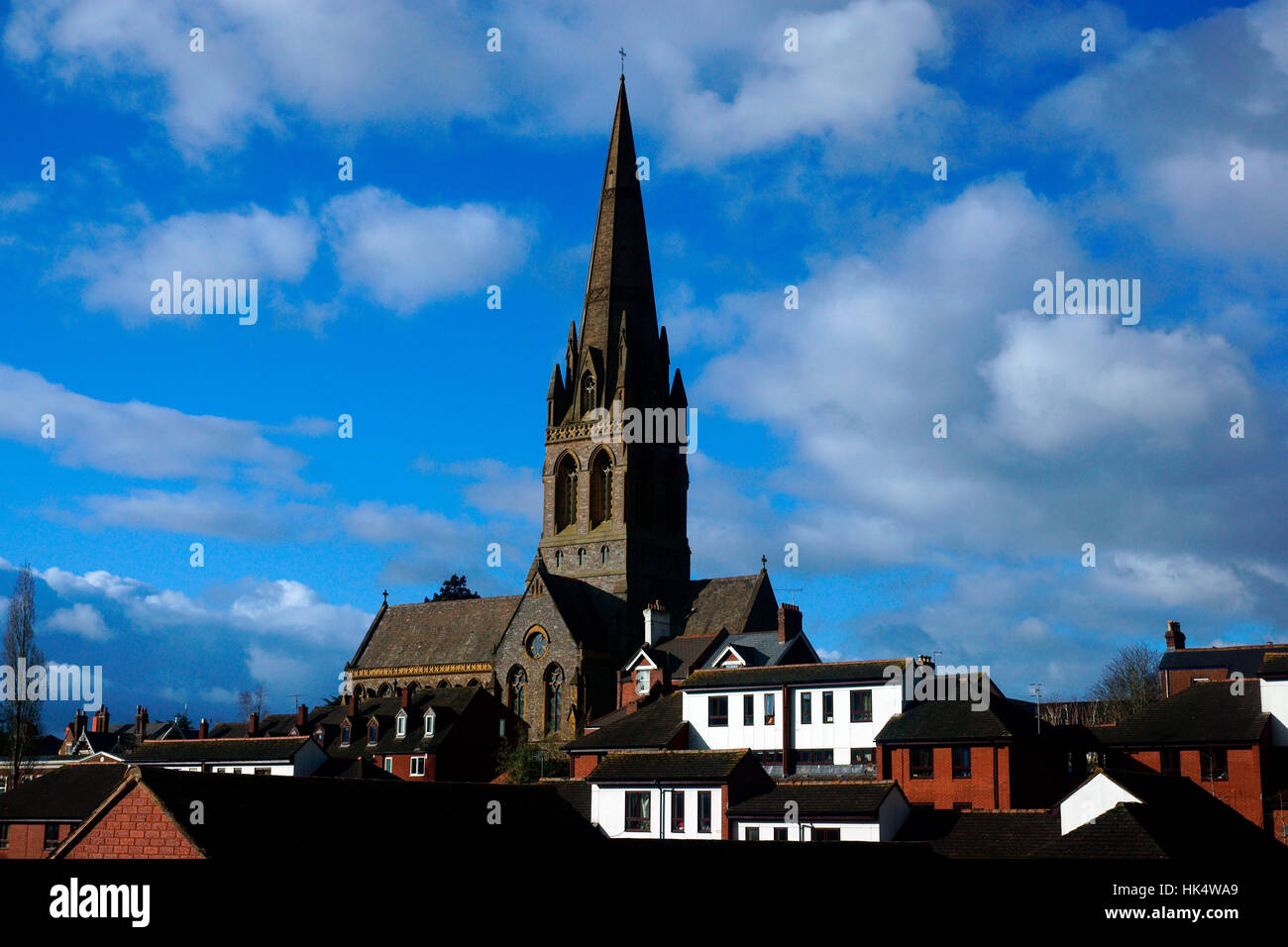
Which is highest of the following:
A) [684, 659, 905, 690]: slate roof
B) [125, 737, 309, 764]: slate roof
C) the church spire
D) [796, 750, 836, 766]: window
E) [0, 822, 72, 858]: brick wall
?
the church spire

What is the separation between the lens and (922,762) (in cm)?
5228

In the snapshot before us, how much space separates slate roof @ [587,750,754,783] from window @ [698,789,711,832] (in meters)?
0.59

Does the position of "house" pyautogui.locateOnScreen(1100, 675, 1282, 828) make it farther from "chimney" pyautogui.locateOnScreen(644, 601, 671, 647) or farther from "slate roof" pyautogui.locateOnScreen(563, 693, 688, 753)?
"chimney" pyautogui.locateOnScreen(644, 601, 671, 647)

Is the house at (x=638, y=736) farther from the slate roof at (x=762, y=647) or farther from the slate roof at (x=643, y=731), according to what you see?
the slate roof at (x=762, y=647)

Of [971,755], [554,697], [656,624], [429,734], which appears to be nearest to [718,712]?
[971,755]

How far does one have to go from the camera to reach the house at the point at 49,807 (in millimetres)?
56781

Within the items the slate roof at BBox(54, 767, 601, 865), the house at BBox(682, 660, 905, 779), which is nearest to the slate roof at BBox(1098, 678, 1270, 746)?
the house at BBox(682, 660, 905, 779)

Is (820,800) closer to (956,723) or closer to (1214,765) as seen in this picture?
(956,723)

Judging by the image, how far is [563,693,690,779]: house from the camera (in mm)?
58375

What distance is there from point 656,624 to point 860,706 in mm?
35435

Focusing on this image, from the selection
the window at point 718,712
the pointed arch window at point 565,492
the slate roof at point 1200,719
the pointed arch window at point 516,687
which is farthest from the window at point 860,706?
the pointed arch window at point 565,492

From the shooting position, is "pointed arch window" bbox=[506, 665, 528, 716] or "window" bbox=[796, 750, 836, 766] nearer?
"window" bbox=[796, 750, 836, 766]

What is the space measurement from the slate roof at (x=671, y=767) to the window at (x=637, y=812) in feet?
2.31
